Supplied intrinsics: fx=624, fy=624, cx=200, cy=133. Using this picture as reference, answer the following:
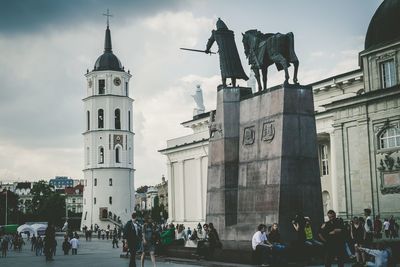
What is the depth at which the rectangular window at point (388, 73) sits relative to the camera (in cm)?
4540

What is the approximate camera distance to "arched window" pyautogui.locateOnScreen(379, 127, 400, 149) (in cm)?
4181

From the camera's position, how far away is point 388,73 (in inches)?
1806

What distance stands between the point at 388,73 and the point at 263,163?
29.6 meters

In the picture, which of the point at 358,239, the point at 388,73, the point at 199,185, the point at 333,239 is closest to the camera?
the point at 333,239

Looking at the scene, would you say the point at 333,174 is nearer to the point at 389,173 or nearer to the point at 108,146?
the point at 389,173

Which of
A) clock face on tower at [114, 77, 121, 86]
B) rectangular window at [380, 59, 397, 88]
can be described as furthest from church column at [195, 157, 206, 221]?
clock face on tower at [114, 77, 121, 86]

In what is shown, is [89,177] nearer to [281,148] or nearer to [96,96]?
[96,96]

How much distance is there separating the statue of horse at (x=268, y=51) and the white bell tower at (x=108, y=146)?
3395 inches

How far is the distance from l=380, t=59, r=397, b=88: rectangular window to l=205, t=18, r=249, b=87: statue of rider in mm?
25873

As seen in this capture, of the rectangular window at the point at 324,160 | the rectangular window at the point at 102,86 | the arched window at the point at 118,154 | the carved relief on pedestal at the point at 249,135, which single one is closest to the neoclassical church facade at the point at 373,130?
the rectangular window at the point at 324,160

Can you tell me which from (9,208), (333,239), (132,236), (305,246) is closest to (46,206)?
(9,208)

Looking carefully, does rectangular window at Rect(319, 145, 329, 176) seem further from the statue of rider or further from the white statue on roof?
the statue of rider

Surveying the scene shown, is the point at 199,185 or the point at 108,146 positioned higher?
the point at 108,146

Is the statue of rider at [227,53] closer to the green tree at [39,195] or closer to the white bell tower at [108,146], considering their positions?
the white bell tower at [108,146]
